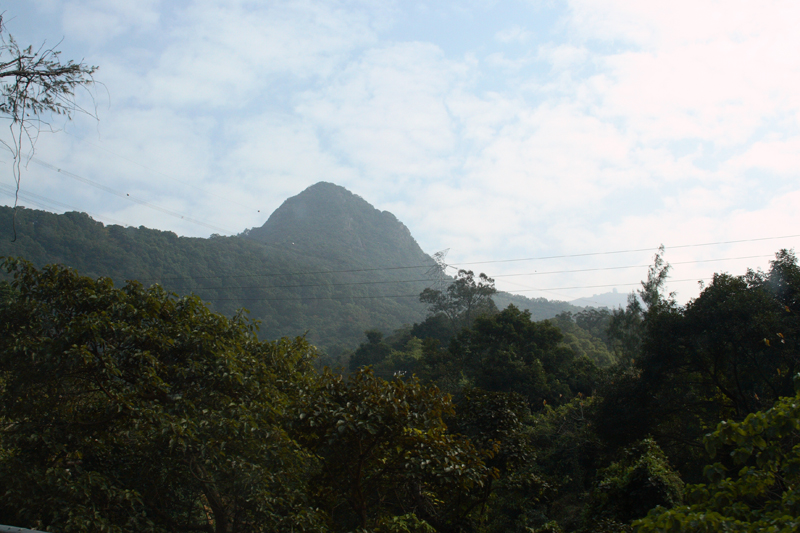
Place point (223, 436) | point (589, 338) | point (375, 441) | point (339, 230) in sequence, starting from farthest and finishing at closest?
point (339, 230)
point (589, 338)
point (375, 441)
point (223, 436)

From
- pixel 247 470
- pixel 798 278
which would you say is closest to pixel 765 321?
pixel 798 278

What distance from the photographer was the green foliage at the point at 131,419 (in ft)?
16.0

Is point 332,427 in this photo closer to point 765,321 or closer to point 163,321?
point 163,321

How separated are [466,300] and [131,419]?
43.1m

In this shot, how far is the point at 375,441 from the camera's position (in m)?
5.60

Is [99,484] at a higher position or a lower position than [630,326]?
lower

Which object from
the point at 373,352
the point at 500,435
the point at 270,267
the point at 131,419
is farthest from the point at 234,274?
the point at 131,419

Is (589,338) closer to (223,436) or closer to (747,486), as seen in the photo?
(223,436)

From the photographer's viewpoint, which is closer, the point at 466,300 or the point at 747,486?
the point at 747,486

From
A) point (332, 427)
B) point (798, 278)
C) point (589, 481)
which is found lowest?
point (589, 481)

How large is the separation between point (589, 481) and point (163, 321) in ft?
52.2

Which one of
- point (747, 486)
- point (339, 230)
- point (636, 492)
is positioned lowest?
point (636, 492)

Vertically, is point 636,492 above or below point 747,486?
below

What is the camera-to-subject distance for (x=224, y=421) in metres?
5.07
